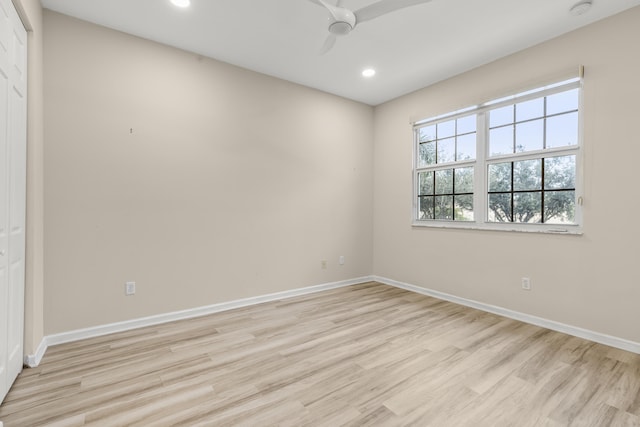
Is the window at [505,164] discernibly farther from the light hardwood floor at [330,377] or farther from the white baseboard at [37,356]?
the white baseboard at [37,356]

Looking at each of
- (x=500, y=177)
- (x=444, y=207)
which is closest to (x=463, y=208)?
(x=444, y=207)

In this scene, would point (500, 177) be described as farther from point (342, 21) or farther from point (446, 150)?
point (342, 21)

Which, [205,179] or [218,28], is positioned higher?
[218,28]

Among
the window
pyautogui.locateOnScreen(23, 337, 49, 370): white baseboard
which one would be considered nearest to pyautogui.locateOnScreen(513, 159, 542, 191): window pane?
the window

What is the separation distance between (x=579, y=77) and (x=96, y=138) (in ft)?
14.6

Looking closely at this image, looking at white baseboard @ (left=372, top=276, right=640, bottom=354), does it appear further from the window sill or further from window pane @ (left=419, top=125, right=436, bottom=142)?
window pane @ (left=419, top=125, right=436, bottom=142)

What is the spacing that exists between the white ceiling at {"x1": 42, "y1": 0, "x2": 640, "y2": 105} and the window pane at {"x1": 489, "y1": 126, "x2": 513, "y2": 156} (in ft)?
2.62

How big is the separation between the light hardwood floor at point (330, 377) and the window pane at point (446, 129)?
2345 mm

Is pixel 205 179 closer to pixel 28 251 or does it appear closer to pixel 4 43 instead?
pixel 28 251

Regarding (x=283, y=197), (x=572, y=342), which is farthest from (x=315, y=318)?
(x=572, y=342)

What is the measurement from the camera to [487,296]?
3.42 meters

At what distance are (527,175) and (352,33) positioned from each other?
2.33m

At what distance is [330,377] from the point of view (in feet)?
6.77

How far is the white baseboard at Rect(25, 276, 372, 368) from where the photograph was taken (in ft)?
8.01
